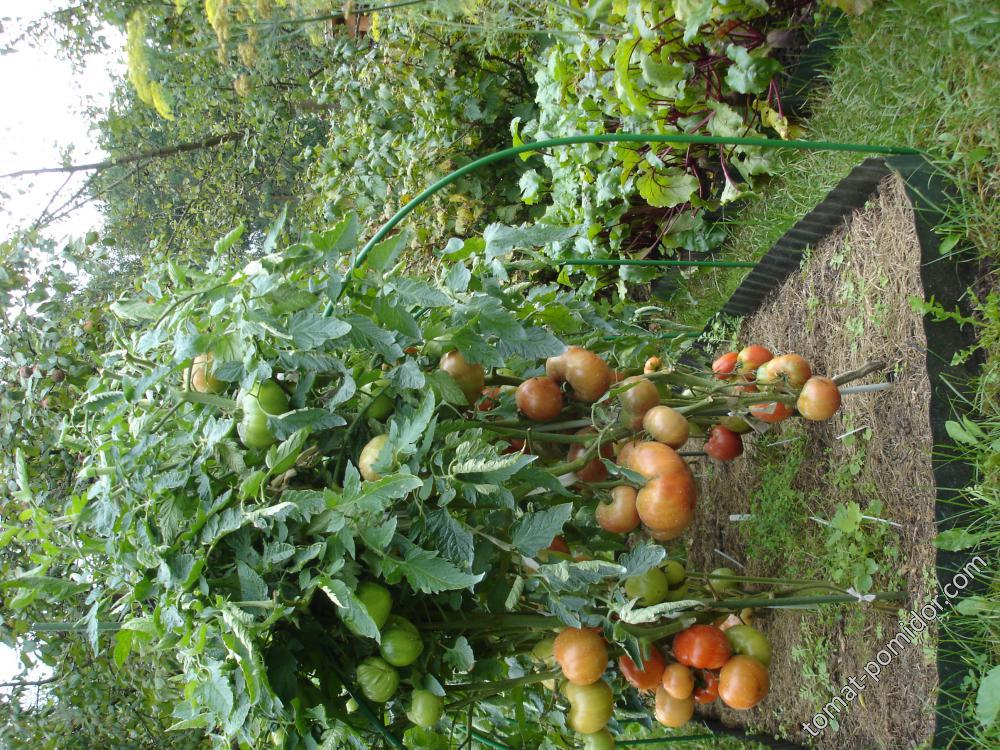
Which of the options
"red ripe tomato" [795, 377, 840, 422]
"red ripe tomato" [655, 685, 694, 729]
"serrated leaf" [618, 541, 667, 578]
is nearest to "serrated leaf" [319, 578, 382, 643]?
"serrated leaf" [618, 541, 667, 578]

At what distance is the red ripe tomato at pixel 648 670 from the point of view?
1.59 metres

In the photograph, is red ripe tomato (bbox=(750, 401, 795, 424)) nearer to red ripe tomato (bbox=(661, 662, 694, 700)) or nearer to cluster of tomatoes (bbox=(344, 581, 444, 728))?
red ripe tomato (bbox=(661, 662, 694, 700))

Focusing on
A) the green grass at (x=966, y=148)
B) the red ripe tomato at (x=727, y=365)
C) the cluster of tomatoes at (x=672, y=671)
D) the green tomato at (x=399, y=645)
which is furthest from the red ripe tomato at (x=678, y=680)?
the red ripe tomato at (x=727, y=365)

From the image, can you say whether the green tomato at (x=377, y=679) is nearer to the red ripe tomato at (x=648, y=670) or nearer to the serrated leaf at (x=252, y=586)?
the serrated leaf at (x=252, y=586)

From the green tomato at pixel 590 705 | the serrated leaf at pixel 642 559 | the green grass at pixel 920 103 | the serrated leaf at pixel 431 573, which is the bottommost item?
the green tomato at pixel 590 705

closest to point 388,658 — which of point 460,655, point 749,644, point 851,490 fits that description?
point 460,655

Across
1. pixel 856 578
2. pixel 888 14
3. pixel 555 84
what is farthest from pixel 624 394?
pixel 555 84

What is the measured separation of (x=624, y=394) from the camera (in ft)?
5.19

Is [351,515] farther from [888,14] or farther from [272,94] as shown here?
[272,94]

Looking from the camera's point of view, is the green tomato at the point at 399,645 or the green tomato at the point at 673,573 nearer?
the green tomato at the point at 399,645

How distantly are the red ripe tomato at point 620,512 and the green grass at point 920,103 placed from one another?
3.00 feet

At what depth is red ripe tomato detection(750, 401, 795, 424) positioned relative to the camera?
1752 millimetres

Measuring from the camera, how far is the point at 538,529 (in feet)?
4.26

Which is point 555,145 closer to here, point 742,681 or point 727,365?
point 727,365
